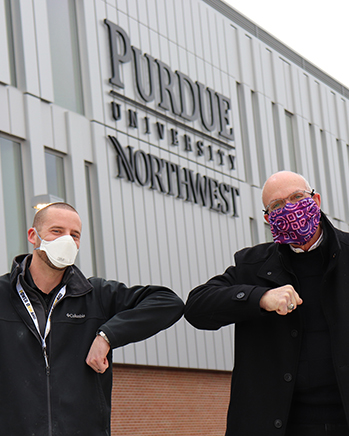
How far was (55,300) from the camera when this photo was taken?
415cm

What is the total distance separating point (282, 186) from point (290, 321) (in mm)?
754

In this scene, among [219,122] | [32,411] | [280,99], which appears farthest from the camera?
[280,99]

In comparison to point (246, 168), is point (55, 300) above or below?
below

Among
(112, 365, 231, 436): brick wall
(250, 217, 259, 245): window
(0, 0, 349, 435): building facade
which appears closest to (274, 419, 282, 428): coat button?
(0, 0, 349, 435): building facade

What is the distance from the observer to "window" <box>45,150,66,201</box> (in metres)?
13.5

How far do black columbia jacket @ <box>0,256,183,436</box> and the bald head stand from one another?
829mm

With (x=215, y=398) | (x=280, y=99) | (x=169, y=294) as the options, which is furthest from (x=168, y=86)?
(x=169, y=294)

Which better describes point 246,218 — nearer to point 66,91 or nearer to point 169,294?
point 66,91

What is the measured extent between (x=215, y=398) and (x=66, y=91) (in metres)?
7.53

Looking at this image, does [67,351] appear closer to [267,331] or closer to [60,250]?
[60,250]

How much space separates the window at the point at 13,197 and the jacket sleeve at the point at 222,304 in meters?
8.36

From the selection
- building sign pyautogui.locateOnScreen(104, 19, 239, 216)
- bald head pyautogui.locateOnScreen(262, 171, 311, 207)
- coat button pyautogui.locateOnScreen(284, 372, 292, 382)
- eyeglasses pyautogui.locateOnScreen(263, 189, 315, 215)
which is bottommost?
coat button pyautogui.locateOnScreen(284, 372, 292, 382)

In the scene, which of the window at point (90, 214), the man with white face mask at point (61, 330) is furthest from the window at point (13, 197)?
the man with white face mask at point (61, 330)

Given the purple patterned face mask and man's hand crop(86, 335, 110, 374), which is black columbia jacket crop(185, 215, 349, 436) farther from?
man's hand crop(86, 335, 110, 374)
